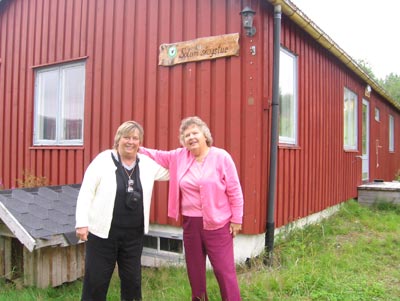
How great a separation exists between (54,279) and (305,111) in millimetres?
4188

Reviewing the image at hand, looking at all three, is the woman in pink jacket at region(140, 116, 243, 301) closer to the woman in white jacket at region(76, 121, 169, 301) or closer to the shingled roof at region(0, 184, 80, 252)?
the woman in white jacket at region(76, 121, 169, 301)

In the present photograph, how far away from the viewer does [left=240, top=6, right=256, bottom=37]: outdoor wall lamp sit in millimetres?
4450

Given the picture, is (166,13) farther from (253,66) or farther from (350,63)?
(350,63)

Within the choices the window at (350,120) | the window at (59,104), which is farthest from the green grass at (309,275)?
the window at (350,120)

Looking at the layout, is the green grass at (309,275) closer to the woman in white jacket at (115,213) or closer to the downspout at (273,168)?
the downspout at (273,168)

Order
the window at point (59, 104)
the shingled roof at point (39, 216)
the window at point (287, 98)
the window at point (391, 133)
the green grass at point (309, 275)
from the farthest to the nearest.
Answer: the window at point (391, 133) → the window at point (59, 104) → the window at point (287, 98) → the shingled roof at point (39, 216) → the green grass at point (309, 275)

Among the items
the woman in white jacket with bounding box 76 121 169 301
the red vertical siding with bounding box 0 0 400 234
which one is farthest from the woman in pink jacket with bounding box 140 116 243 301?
the red vertical siding with bounding box 0 0 400 234

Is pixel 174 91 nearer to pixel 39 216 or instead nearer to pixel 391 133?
pixel 39 216

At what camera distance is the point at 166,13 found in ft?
17.5

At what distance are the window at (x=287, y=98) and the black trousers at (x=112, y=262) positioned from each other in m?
2.81

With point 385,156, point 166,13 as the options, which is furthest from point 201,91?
point 385,156

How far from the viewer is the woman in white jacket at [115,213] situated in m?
3.10

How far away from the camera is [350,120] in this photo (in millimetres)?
8727

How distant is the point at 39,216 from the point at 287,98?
360 cm
